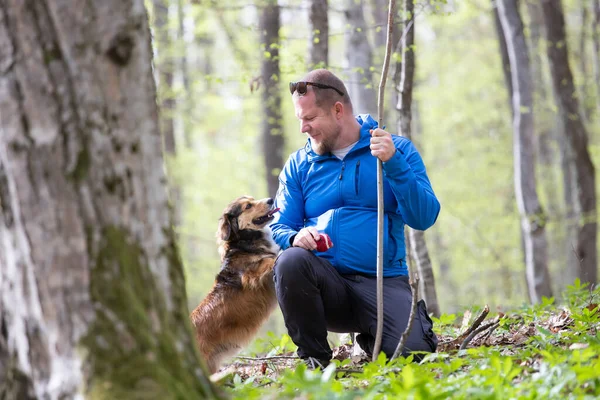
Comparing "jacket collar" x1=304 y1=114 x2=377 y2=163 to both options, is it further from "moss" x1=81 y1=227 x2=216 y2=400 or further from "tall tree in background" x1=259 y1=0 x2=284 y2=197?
"tall tree in background" x1=259 y1=0 x2=284 y2=197

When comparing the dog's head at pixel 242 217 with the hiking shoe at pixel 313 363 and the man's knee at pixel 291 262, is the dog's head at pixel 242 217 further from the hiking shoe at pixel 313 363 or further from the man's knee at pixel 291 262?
the hiking shoe at pixel 313 363

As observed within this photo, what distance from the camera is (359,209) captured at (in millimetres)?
4309

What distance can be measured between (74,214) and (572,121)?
9.16 m

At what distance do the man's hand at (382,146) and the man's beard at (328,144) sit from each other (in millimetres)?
692

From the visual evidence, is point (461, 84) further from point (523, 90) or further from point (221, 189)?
point (523, 90)

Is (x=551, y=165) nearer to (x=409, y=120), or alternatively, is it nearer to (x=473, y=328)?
(x=409, y=120)

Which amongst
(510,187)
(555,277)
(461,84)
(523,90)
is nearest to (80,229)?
(523,90)

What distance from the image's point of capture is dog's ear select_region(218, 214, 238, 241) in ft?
19.5

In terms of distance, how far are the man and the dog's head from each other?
1.42 meters

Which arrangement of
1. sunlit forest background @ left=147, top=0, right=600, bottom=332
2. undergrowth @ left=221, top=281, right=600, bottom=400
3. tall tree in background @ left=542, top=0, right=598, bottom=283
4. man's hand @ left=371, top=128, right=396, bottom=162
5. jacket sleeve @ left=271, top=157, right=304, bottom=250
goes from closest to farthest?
undergrowth @ left=221, top=281, right=600, bottom=400, man's hand @ left=371, top=128, right=396, bottom=162, jacket sleeve @ left=271, top=157, right=304, bottom=250, tall tree in background @ left=542, top=0, right=598, bottom=283, sunlit forest background @ left=147, top=0, right=600, bottom=332

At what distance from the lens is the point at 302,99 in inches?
173

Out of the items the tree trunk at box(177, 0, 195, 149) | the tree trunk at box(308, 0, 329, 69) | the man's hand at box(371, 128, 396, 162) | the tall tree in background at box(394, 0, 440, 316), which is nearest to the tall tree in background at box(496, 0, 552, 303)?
the tree trunk at box(308, 0, 329, 69)

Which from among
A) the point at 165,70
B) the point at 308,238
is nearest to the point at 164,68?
the point at 165,70

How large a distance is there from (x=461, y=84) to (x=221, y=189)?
912 centimetres
